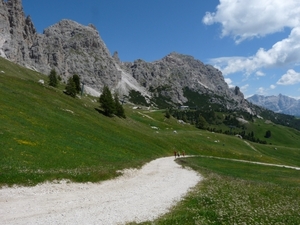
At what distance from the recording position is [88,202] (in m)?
21.1

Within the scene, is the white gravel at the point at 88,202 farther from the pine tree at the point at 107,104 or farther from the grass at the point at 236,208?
the pine tree at the point at 107,104

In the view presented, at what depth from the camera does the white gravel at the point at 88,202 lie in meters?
17.1

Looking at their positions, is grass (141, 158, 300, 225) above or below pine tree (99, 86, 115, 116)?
below

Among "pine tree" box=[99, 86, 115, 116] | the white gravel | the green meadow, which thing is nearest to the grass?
the green meadow

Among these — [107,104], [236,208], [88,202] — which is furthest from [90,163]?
[107,104]

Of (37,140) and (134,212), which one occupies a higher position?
(37,140)

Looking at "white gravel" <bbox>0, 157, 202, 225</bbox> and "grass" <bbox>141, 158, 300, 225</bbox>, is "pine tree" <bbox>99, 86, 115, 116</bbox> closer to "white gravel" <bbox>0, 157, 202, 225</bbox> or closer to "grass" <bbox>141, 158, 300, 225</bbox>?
"white gravel" <bbox>0, 157, 202, 225</bbox>

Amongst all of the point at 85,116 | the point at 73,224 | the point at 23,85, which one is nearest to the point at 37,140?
the point at 73,224

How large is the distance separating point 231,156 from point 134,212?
7755cm

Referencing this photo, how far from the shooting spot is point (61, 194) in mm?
22656

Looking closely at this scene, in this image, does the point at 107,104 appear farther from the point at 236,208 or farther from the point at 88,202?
the point at 236,208

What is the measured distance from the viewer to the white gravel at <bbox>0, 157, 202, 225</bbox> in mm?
17062

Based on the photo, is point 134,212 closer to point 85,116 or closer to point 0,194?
point 0,194

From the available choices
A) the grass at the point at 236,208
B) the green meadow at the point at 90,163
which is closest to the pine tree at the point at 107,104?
the green meadow at the point at 90,163
